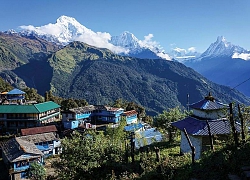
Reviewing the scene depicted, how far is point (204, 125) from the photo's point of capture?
20938 millimetres

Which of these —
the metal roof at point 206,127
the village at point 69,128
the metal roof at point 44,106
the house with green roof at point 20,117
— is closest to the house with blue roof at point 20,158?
the village at point 69,128

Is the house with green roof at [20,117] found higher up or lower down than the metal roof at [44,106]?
lower down

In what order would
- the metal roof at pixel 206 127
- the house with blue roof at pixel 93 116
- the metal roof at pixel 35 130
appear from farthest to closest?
the house with blue roof at pixel 93 116 < the metal roof at pixel 35 130 < the metal roof at pixel 206 127

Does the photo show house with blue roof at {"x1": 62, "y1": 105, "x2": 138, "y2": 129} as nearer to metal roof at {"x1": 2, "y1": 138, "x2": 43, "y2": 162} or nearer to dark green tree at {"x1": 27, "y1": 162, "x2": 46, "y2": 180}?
metal roof at {"x1": 2, "y1": 138, "x2": 43, "y2": 162}

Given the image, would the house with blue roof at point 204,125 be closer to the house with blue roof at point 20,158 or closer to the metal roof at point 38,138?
the house with blue roof at point 20,158

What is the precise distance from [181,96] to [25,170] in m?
169

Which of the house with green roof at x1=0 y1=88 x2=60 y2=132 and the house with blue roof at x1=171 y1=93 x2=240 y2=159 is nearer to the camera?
the house with blue roof at x1=171 y1=93 x2=240 y2=159

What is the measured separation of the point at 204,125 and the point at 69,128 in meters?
39.7

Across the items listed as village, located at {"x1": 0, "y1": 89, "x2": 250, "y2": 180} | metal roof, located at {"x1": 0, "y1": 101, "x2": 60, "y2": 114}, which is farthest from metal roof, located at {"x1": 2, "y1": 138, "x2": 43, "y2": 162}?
metal roof, located at {"x1": 0, "y1": 101, "x2": 60, "y2": 114}

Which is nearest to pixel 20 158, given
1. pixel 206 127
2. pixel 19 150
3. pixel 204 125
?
pixel 19 150

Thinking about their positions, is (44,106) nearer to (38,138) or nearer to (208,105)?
(38,138)

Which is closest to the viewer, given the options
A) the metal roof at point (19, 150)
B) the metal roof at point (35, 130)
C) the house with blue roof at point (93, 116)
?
the metal roof at point (19, 150)

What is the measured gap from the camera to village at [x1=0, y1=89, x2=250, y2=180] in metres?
20.5

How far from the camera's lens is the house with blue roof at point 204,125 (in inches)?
800
